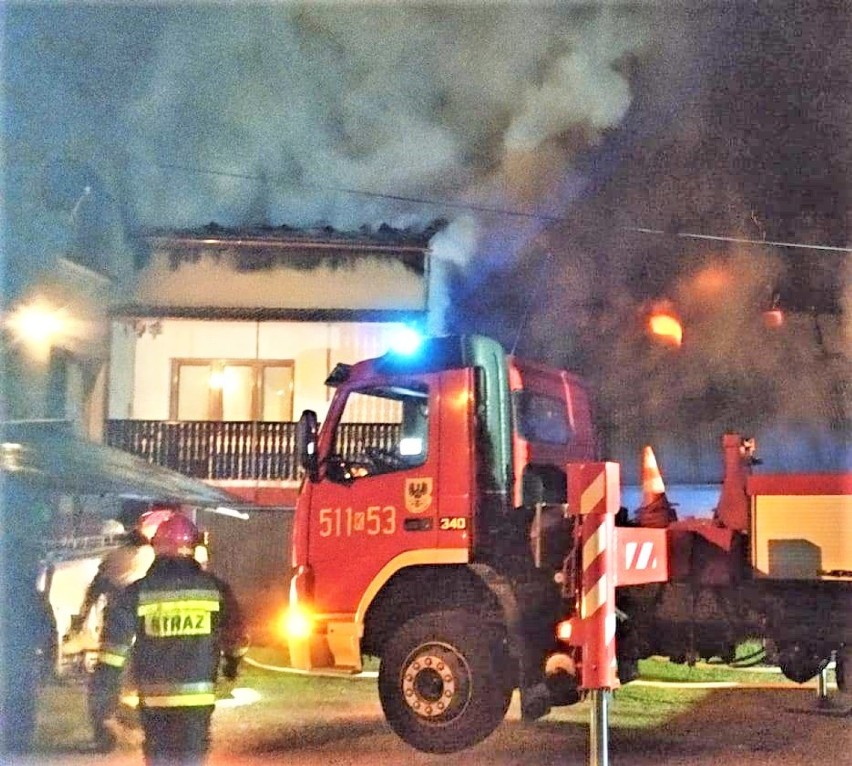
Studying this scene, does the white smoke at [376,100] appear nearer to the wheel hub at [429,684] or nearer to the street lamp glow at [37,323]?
the street lamp glow at [37,323]

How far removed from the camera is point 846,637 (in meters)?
5.05

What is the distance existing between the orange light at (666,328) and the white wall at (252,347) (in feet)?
9.66

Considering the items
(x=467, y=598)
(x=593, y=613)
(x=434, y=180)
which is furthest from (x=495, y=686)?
(x=434, y=180)

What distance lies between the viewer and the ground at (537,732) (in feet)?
16.7

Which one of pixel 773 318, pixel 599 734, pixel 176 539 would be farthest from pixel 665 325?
pixel 176 539

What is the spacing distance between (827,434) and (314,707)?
3874mm

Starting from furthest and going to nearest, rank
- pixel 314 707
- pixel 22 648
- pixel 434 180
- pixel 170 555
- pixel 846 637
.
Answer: pixel 434 180
pixel 314 707
pixel 22 648
pixel 846 637
pixel 170 555

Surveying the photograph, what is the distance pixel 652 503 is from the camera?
5543 millimetres

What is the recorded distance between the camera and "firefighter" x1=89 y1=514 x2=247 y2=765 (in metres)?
3.97

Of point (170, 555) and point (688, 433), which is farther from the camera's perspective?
point (688, 433)

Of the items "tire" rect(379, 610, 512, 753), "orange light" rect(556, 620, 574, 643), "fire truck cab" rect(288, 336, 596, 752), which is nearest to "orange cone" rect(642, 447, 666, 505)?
"fire truck cab" rect(288, 336, 596, 752)

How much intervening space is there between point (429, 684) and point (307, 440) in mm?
1559

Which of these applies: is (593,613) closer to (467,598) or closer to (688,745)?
(467,598)

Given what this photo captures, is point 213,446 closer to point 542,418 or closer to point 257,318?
point 257,318
